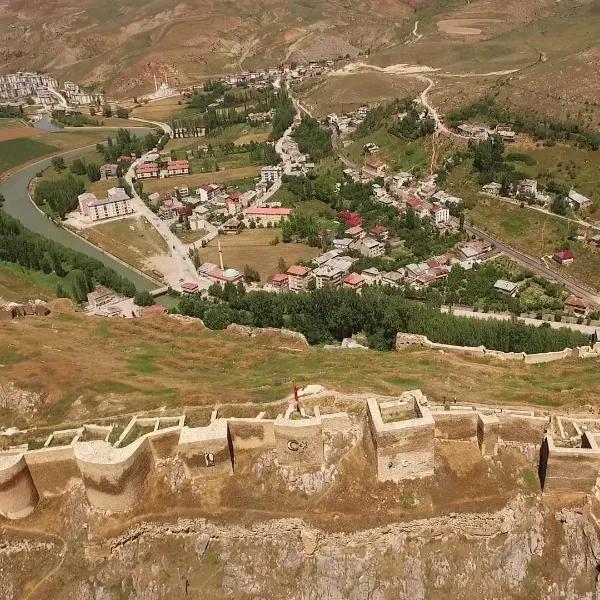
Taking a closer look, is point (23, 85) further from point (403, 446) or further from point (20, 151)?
point (403, 446)

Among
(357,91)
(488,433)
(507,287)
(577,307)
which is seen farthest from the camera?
(357,91)

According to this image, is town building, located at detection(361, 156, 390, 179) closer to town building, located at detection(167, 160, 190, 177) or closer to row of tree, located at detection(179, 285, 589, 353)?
town building, located at detection(167, 160, 190, 177)

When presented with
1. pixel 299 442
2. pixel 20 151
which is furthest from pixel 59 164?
pixel 299 442

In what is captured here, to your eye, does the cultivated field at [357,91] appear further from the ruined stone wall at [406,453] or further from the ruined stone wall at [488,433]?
the ruined stone wall at [406,453]

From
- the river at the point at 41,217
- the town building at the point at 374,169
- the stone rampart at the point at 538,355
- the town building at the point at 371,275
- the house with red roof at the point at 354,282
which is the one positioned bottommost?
the river at the point at 41,217

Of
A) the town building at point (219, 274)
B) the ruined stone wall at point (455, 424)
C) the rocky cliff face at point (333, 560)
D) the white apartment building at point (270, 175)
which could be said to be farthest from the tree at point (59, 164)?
the ruined stone wall at point (455, 424)

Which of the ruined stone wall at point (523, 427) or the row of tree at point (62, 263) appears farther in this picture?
the row of tree at point (62, 263)
